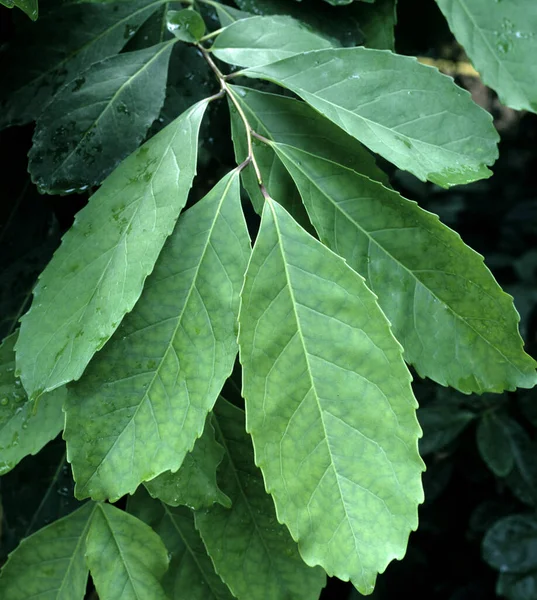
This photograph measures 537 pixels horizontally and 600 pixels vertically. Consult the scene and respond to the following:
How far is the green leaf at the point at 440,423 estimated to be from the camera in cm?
133

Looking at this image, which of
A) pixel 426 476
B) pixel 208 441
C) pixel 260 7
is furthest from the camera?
pixel 426 476

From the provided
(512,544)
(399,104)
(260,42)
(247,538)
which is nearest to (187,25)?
(260,42)

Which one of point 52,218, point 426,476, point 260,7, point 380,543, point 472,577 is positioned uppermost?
point 260,7

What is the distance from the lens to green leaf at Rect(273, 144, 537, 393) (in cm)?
55

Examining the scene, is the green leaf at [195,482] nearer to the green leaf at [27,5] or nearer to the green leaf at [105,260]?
the green leaf at [105,260]

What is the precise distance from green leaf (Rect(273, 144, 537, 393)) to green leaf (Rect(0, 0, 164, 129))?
0.27 metres

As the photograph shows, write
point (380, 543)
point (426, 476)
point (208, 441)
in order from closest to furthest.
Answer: point (380, 543) → point (208, 441) → point (426, 476)

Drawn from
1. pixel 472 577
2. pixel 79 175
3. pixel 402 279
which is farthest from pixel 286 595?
pixel 472 577

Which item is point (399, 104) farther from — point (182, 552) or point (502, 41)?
point (182, 552)

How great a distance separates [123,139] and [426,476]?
1046 mm

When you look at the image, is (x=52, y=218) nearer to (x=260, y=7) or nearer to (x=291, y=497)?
(x=260, y=7)

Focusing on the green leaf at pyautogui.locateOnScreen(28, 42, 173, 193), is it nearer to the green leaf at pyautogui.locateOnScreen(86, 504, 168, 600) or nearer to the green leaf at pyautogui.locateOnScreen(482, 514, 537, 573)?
the green leaf at pyautogui.locateOnScreen(86, 504, 168, 600)

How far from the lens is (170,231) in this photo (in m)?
0.52

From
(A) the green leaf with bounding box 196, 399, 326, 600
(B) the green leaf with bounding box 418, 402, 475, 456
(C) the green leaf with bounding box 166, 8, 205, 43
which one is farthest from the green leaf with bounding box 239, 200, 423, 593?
(B) the green leaf with bounding box 418, 402, 475, 456
